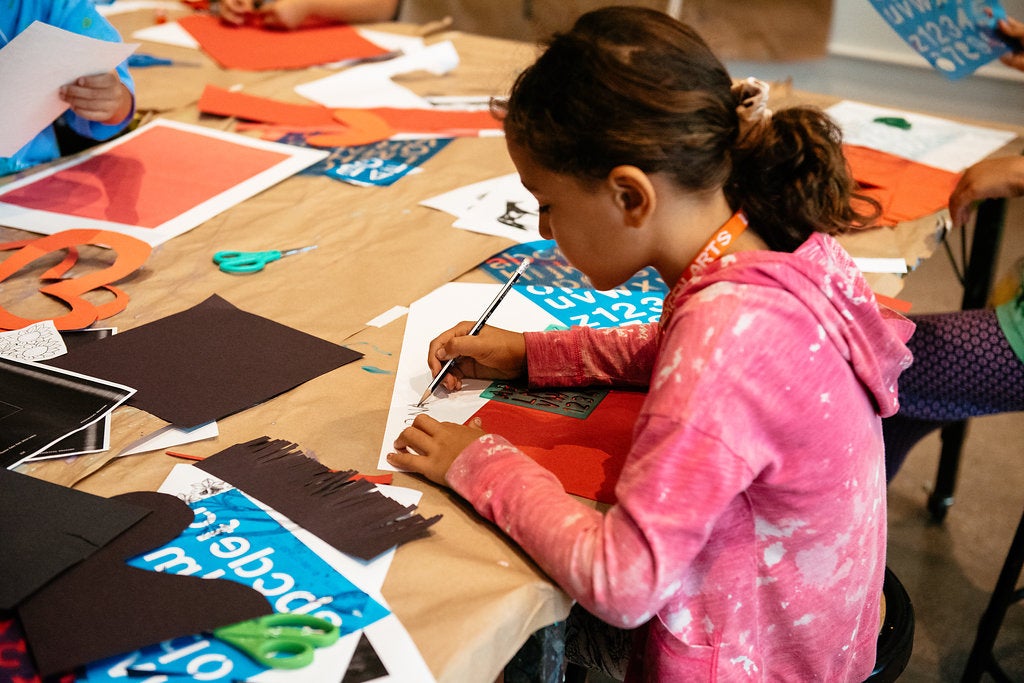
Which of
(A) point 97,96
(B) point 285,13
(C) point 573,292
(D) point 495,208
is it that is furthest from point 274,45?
(C) point 573,292

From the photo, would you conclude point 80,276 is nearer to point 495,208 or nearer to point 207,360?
point 207,360

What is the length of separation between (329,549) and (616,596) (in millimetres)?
208

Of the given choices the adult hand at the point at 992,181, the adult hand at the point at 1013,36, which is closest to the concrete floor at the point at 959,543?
the adult hand at the point at 992,181

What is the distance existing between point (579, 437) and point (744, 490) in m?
0.18

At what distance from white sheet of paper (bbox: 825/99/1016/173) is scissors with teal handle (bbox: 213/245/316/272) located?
950mm

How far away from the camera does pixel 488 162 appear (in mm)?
1417

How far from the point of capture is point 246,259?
3.57ft

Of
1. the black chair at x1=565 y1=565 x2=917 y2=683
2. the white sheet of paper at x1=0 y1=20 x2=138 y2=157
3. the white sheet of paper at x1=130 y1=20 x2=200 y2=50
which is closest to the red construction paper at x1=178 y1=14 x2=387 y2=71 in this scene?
the white sheet of paper at x1=130 y1=20 x2=200 y2=50

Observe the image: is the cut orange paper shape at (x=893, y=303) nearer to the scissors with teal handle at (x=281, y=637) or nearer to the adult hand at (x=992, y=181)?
the adult hand at (x=992, y=181)

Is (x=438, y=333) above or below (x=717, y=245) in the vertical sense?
below

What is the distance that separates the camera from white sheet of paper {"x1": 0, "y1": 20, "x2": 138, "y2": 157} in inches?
44.3

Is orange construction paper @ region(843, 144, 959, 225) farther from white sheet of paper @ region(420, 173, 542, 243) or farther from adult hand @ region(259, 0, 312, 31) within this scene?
adult hand @ region(259, 0, 312, 31)

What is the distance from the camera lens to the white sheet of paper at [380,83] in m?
1.63

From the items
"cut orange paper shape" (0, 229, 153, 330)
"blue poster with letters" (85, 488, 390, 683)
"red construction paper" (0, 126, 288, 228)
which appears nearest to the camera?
"blue poster with letters" (85, 488, 390, 683)
